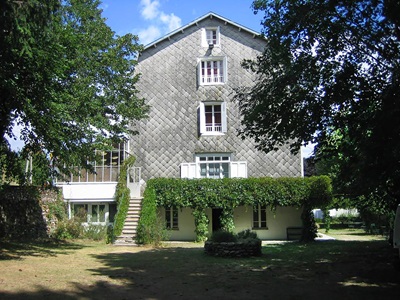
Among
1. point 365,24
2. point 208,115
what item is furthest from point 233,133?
point 365,24

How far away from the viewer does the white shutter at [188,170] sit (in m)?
27.7

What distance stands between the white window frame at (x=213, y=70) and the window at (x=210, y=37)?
46.9 inches

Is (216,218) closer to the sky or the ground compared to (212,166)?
closer to the ground

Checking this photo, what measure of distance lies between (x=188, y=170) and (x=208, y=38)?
948 cm

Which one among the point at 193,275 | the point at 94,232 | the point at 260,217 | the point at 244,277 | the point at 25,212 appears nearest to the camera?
the point at 244,277

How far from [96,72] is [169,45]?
399 inches

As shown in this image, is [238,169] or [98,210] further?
[98,210]

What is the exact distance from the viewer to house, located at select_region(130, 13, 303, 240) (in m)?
27.8

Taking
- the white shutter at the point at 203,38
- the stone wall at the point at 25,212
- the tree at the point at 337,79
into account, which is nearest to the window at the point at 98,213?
the stone wall at the point at 25,212

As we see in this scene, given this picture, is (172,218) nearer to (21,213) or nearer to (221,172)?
(221,172)

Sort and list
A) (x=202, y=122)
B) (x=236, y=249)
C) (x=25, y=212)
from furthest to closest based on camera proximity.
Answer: (x=202, y=122) → (x=25, y=212) → (x=236, y=249)

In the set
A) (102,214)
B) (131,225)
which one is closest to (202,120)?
(131,225)

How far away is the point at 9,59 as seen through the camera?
12.1 metres

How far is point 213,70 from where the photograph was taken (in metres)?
29.5
